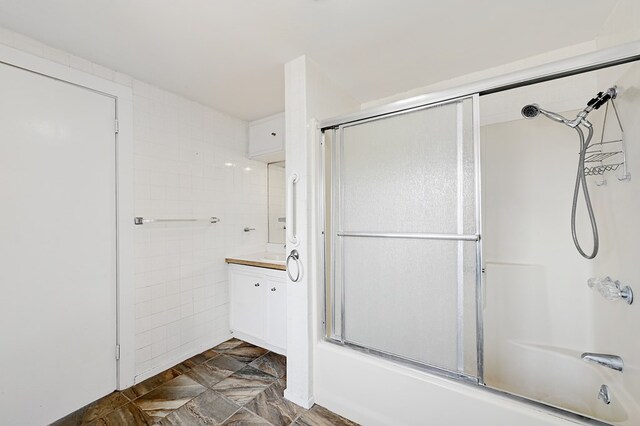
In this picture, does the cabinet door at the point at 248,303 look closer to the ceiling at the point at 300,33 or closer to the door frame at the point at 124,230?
the door frame at the point at 124,230

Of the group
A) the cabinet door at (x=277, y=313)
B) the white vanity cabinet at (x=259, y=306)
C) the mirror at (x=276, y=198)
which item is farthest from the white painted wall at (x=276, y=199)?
the cabinet door at (x=277, y=313)

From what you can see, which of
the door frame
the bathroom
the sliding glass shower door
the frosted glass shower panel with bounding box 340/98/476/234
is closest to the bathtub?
the bathroom

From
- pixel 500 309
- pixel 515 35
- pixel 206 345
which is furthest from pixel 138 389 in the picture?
pixel 515 35

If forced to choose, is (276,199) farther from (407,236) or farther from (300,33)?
(407,236)

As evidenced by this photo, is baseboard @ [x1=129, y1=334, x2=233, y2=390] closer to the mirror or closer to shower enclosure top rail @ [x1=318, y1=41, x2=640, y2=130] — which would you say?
the mirror

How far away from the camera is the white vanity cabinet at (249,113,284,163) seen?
2721mm

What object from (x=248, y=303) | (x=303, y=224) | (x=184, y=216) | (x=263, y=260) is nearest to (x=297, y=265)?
(x=303, y=224)

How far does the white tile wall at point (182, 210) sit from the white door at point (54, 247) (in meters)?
0.19

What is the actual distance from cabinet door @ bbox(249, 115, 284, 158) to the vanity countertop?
1.09m

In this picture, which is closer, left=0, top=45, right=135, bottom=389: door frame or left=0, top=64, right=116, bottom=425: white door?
left=0, top=64, right=116, bottom=425: white door

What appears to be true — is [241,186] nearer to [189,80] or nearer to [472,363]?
[189,80]

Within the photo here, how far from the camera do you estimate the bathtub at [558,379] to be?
1.38 meters

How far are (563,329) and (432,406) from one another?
1078 millimetres

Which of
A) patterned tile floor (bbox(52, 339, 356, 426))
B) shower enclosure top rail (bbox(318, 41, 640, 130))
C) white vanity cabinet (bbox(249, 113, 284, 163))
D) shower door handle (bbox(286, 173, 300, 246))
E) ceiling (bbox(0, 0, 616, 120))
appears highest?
ceiling (bbox(0, 0, 616, 120))
